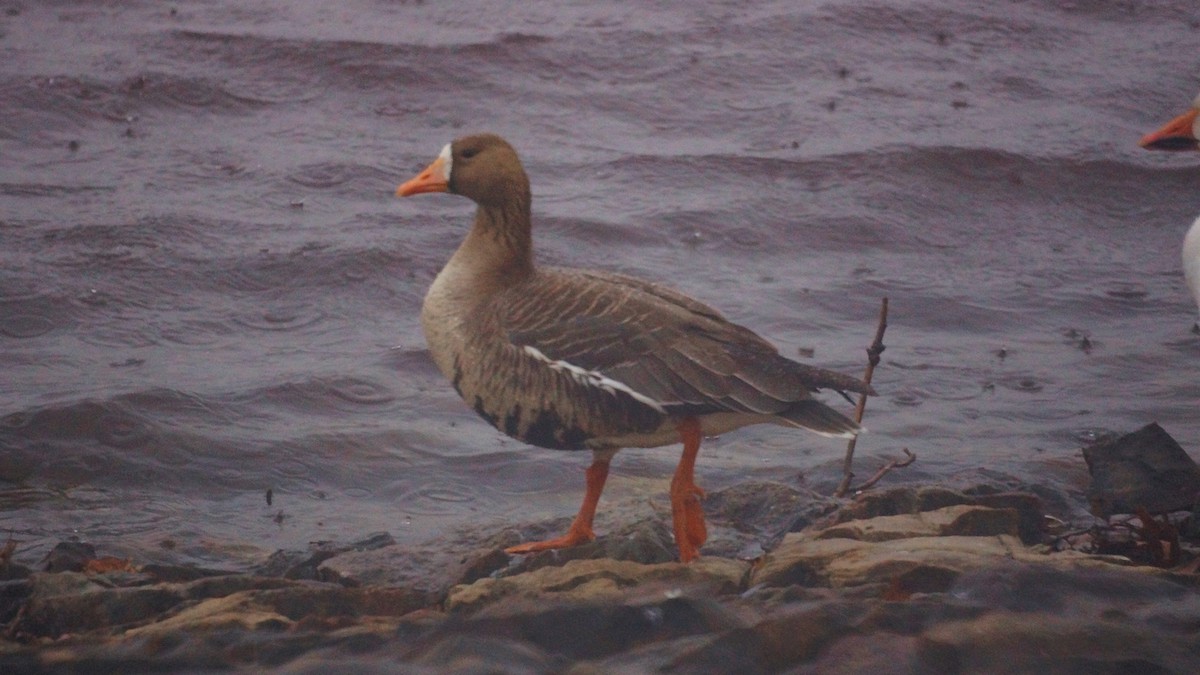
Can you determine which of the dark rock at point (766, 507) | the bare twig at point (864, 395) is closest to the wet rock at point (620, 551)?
the dark rock at point (766, 507)

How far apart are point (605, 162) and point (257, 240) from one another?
12.4 ft

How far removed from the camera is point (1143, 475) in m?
7.31

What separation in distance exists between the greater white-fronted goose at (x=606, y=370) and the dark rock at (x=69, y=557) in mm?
1727

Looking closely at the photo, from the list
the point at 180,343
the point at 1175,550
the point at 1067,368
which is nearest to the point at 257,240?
the point at 180,343

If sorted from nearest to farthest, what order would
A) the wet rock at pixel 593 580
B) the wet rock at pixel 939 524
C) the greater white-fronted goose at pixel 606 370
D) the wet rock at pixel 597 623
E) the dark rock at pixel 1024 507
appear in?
the wet rock at pixel 597 623
the wet rock at pixel 593 580
the wet rock at pixel 939 524
the greater white-fronted goose at pixel 606 370
the dark rock at pixel 1024 507

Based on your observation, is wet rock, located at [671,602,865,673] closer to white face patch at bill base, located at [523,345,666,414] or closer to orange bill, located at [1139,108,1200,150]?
white face patch at bill base, located at [523,345,666,414]

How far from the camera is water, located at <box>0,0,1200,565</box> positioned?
894 centimetres

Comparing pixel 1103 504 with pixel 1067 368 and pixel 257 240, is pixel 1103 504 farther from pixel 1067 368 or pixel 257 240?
pixel 257 240

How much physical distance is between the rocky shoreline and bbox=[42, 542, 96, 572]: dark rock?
0.04 ft

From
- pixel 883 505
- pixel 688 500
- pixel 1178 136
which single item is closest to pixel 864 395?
pixel 883 505

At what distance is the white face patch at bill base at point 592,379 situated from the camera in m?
6.39

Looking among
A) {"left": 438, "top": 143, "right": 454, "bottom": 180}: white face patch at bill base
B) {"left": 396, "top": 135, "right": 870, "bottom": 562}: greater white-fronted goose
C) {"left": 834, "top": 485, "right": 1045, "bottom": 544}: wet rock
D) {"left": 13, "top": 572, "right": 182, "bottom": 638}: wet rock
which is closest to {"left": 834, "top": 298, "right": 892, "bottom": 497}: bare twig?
{"left": 834, "top": 485, "right": 1045, "bottom": 544}: wet rock

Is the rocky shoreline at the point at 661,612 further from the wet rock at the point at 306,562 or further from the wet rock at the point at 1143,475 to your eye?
the wet rock at the point at 1143,475

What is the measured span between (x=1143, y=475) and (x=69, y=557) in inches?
193
